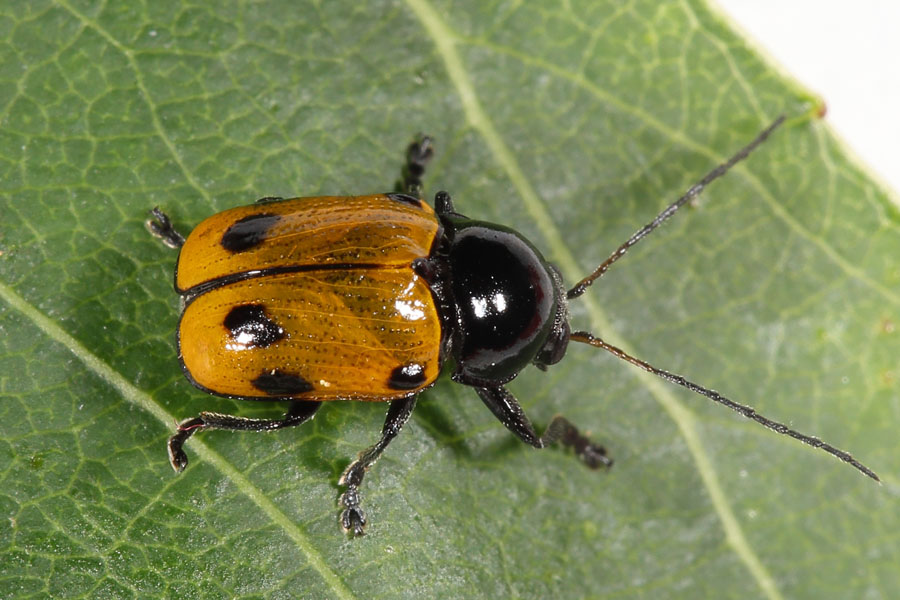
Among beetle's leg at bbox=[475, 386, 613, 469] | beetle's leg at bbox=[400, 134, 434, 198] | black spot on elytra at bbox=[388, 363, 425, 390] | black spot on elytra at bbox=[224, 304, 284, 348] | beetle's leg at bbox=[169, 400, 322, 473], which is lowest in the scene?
beetle's leg at bbox=[169, 400, 322, 473]

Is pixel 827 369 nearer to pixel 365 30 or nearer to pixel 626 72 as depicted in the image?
pixel 626 72

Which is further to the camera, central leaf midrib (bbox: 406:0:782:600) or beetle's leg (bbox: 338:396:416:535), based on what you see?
central leaf midrib (bbox: 406:0:782:600)

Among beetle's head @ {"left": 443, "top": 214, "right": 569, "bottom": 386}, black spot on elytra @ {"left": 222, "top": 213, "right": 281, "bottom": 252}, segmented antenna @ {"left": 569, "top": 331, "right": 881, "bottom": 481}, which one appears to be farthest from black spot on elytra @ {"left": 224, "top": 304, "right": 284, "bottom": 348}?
segmented antenna @ {"left": 569, "top": 331, "right": 881, "bottom": 481}

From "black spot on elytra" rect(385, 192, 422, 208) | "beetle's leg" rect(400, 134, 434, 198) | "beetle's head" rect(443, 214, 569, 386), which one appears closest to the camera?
"beetle's head" rect(443, 214, 569, 386)

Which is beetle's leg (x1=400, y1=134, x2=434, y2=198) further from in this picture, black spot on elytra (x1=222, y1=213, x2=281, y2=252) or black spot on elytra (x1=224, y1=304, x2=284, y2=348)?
black spot on elytra (x1=224, y1=304, x2=284, y2=348)

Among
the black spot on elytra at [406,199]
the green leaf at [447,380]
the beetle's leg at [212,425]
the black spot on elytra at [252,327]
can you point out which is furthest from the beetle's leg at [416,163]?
the beetle's leg at [212,425]

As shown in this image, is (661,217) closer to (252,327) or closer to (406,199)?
(406,199)

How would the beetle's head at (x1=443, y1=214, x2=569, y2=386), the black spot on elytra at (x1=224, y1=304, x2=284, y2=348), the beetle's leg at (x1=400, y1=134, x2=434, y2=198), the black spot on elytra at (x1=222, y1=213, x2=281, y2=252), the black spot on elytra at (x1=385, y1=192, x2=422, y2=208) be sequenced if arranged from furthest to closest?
the beetle's leg at (x1=400, y1=134, x2=434, y2=198) → the black spot on elytra at (x1=385, y1=192, x2=422, y2=208) → the beetle's head at (x1=443, y1=214, x2=569, y2=386) → the black spot on elytra at (x1=222, y1=213, x2=281, y2=252) → the black spot on elytra at (x1=224, y1=304, x2=284, y2=348)

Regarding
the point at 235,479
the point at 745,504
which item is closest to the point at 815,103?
the point at 745,504
